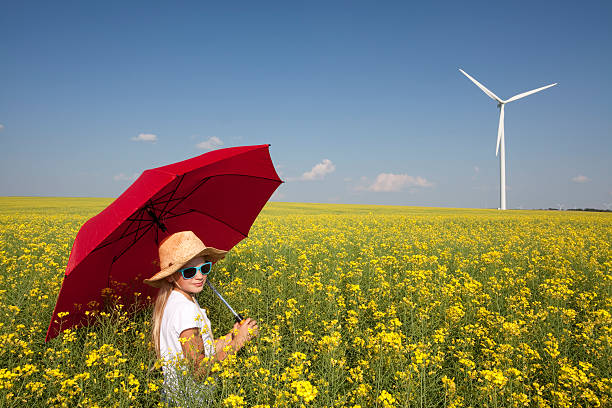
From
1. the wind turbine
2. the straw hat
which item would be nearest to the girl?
the straw hat

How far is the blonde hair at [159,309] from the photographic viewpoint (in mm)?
2814

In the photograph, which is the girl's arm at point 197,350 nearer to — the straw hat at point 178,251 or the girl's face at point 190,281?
the girl's face at point 190,281

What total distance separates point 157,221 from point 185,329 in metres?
1.47

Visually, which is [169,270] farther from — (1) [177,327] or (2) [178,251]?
(1) [177,327]

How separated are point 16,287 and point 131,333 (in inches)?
110

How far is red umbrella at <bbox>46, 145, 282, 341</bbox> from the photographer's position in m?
2.90

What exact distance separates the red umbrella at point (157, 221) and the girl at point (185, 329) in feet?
1.94

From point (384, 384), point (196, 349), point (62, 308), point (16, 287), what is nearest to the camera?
point (196, 349)

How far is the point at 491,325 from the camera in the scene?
3.98 meters

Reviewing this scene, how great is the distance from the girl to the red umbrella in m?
0.59

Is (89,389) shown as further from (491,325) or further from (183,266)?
(491,325)

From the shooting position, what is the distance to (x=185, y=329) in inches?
101

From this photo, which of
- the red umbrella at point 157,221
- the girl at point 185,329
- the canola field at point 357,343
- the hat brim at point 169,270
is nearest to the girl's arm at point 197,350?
the girl at point 185,329

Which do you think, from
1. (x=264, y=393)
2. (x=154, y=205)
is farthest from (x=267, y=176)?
(x=264, y=393)
